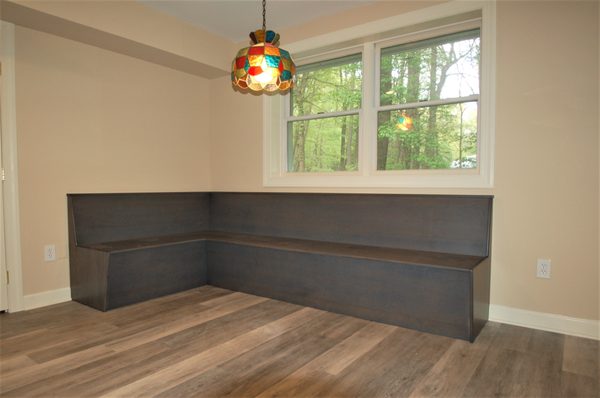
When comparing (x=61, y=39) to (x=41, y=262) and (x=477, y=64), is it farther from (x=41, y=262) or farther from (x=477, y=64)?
(x=477, y=64)

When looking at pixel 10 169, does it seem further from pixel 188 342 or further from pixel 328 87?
pixel 328 87

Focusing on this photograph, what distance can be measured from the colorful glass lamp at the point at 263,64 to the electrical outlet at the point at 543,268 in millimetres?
1927

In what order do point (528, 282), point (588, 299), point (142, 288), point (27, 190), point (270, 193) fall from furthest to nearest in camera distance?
point (270, 193) → point (142, 288) → point (27, 190) → point (528, 282) → point (588, 299)

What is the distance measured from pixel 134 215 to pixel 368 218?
2.01 m

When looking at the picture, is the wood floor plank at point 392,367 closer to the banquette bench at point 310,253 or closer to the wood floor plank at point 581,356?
the banquette bench at point 310,253

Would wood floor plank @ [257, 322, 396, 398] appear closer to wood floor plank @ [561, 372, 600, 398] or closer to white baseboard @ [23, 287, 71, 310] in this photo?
wood floor plank @ [561, 372, 600, 398]

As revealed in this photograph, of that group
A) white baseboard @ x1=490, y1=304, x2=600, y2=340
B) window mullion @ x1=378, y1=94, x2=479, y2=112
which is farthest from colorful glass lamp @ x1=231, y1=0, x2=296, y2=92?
white baseboard @ x1=490, y1=304, x2=600, y2=340

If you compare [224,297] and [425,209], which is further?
[224,297]

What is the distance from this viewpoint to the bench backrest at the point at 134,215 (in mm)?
3045

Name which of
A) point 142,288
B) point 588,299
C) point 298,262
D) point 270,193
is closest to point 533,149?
point 588,299

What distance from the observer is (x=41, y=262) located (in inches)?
113

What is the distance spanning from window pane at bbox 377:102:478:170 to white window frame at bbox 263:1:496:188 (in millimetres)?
72

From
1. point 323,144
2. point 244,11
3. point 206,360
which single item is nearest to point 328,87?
point 323,144

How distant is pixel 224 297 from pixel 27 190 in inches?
63.8
